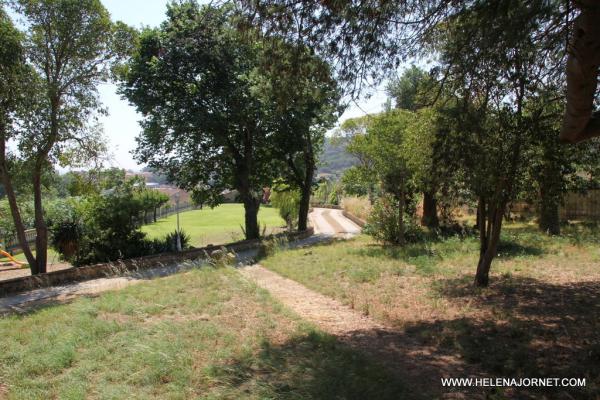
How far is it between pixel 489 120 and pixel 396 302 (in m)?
3.64

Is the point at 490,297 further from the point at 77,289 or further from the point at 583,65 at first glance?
the point at 77,289

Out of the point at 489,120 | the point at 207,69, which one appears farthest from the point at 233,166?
the point at 489,120

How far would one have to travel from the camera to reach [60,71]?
13430 mm

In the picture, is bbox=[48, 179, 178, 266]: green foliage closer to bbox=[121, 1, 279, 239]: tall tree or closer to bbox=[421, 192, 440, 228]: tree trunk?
bbox=[121, 1, 279, 239]: tall tree

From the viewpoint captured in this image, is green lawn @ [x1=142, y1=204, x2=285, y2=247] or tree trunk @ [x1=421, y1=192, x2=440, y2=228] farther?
green lawn @ [x1=142, y1=204, x2=285, y2=247]

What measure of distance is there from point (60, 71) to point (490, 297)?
13.2 m

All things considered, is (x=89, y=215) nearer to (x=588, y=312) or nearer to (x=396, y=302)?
(x=396, y=302)

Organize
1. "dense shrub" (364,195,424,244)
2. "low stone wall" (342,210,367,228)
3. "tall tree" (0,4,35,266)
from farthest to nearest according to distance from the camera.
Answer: "low stone wall" (342,210,367,228) → "dense shrub" (364,195,424,244) → "tall tree" (0,4,35,266)

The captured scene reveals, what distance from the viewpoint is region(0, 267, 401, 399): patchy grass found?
4.67m

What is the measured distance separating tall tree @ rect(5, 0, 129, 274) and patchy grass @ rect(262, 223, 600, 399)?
7.42 meters

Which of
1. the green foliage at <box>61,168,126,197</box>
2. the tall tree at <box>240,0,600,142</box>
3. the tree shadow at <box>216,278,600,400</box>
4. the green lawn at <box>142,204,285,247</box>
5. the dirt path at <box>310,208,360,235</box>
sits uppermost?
the tall tree at <box>240,0,600,142</box>

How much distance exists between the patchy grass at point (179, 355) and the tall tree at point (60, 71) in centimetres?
614

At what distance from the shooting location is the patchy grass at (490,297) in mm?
5074

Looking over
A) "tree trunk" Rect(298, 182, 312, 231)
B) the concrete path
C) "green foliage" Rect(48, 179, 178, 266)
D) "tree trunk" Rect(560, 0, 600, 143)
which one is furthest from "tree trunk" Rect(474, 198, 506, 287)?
"tree trunk" Rect(298, 182, 312, 231)
